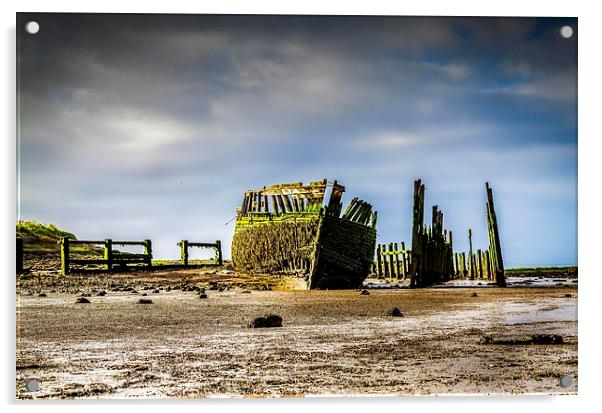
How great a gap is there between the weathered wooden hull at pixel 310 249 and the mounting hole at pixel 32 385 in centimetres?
683

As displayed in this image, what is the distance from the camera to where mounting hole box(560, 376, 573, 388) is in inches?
219

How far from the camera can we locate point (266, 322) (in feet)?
22.3

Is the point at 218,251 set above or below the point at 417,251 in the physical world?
above

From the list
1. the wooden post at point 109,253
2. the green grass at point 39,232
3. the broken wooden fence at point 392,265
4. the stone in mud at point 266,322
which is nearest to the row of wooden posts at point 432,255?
the broken wooden fence at point 392,265

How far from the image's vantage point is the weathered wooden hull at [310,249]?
41.3ft

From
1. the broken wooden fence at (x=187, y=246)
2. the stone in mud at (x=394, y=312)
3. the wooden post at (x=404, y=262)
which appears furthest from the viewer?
the wooden post at (x=404, y=262)

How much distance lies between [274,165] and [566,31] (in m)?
3.00

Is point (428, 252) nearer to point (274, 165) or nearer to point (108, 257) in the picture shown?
point (274, 165)

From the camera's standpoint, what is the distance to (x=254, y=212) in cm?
1052

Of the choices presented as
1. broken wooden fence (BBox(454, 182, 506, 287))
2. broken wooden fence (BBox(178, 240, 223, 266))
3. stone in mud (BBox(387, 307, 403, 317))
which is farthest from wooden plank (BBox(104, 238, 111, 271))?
broken wooden fence (BBox(454, 182, 506, 287))

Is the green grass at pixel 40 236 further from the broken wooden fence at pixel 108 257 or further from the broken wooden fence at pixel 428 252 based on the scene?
the broken wooden fence at pixel 428 252

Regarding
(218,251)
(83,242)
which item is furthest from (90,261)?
(218,251)
